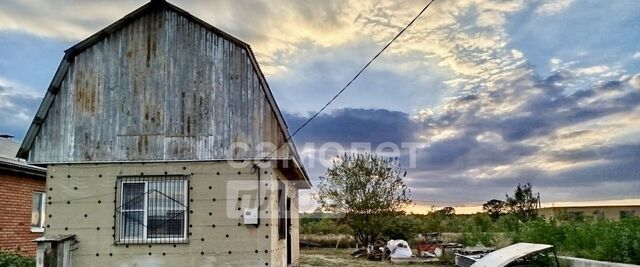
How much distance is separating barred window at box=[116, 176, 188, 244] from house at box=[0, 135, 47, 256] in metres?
5.60

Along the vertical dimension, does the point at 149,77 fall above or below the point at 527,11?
below

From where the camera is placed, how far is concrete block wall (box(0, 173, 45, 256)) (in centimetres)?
1501

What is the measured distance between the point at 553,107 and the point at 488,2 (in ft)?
17.0

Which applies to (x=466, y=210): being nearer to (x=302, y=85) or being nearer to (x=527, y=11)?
(x=302, y=85)

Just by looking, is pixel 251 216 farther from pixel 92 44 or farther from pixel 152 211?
pixel 92 44

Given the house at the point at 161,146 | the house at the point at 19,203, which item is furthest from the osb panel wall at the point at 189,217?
the house at the point at 19,203

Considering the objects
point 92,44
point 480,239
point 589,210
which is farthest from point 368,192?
point 92,44

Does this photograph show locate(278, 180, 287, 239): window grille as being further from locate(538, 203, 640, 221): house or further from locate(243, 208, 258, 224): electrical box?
locate(538, 203, 640, 221): house

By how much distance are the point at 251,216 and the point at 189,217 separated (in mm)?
1247

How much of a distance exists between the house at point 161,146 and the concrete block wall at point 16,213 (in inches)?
190

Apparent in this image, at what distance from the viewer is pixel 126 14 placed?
11422 millimetres

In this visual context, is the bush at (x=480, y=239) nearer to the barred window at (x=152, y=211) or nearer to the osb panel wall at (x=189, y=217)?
the osb panel wall at (x=189, y=217)

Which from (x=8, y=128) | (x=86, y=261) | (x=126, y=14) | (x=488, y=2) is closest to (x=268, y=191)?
(x=86, y=261)

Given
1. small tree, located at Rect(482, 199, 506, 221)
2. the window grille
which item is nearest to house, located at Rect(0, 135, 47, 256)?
the window grille
